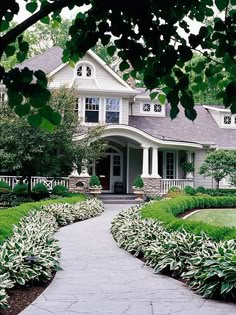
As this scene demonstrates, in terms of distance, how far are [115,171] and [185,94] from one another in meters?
24.2

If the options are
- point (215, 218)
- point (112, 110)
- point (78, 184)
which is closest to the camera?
point (215, 218)

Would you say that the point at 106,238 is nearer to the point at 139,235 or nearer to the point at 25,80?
the point at 139,235

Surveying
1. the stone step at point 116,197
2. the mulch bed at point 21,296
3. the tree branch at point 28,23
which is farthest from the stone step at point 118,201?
the tree branch at point 28,23

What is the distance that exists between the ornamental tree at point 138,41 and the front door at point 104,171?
23.3m

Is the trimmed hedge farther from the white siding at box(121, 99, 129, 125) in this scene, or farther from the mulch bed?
the white siding at box(121, 99, 129, 125)

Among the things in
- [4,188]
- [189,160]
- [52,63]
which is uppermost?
[52,63]

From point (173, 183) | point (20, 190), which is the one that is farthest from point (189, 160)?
point (20, 190)

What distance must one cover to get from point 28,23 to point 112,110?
23.4 metres

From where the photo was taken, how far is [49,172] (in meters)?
19.2

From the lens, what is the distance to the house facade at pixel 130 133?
24.4 meters

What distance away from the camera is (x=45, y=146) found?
1870cm

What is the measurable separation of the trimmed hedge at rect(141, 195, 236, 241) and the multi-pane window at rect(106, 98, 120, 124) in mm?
7408

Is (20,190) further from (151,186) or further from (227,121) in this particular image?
(227,121)

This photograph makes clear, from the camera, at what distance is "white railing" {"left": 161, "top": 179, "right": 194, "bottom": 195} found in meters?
25.0
